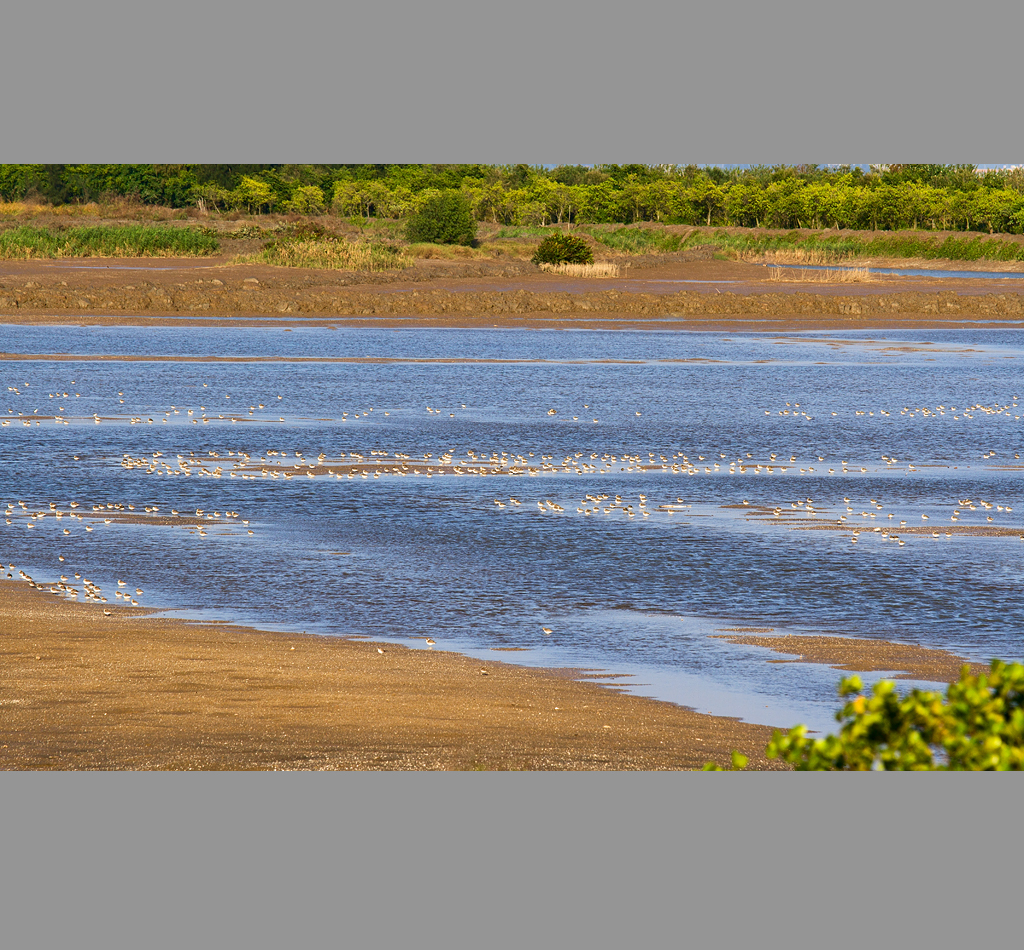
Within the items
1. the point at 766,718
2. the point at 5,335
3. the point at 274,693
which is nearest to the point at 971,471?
the point at 766,718

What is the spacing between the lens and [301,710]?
8516 mm

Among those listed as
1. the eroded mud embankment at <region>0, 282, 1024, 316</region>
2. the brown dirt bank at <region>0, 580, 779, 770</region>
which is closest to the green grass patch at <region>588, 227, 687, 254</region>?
the eroded mud embankment at <region>0, 282, 1024, 316</region>

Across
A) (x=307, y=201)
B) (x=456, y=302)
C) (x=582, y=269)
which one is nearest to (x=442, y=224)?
(x=582, y=269)

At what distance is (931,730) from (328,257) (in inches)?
2404

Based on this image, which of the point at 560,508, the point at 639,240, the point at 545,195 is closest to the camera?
the point at 560,508

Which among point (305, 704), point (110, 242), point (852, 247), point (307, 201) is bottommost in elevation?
point (305, 704)

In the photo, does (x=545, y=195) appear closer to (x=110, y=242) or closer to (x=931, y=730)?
(x=110, y=242)

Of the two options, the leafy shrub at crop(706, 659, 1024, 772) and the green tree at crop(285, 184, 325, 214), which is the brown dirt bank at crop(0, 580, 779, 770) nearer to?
the leafy shrub at crop(706, 659, 1024, 772)

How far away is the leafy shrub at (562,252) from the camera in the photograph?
228 feet

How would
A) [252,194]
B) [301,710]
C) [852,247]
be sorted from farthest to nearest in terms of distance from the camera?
1. [252,194]
2. [852,247]
3. [301,710]

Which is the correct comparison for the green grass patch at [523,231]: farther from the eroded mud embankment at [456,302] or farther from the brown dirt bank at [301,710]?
the brown dirt bank at [301,710]

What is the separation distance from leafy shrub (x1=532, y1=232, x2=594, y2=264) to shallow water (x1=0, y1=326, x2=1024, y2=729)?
3867 centimetres

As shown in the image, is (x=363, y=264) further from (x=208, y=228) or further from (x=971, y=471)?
(x=971, y=471)

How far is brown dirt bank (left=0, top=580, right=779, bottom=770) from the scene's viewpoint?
7676 millimetres
